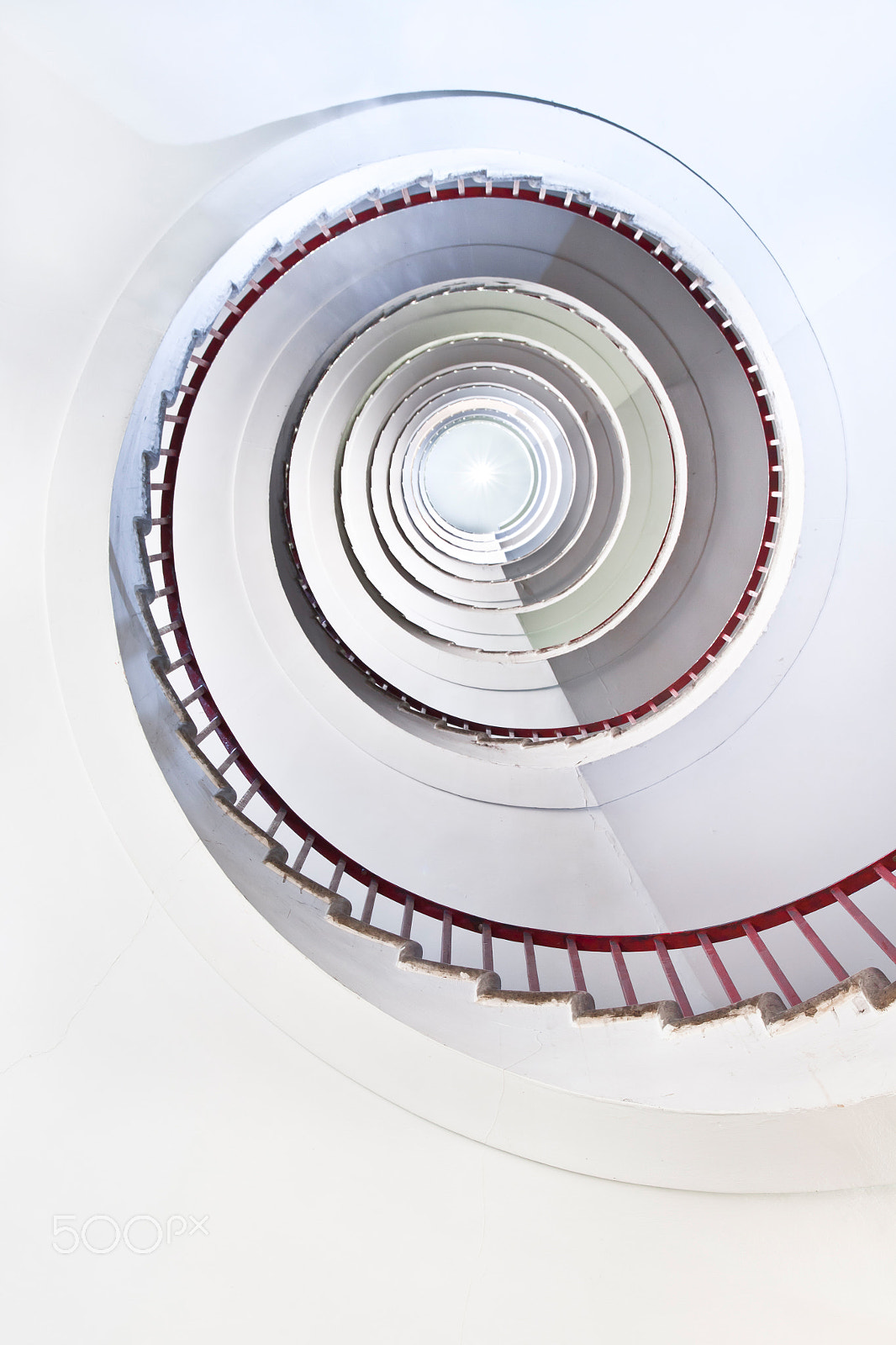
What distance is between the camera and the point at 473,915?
5465 millimetres

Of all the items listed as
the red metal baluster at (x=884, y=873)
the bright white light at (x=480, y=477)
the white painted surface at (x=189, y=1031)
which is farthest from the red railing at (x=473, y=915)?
the bright white light at (x=480, y=477)

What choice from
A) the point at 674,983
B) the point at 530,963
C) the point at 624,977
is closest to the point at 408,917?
the point at 530,963

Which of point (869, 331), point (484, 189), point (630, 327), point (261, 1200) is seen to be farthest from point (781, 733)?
point (261, 1200)

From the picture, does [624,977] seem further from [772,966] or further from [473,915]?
[473,915]

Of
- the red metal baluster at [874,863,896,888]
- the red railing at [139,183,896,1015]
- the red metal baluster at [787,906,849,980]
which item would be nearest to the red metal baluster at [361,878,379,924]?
the red railing at [139,183,896,1015]

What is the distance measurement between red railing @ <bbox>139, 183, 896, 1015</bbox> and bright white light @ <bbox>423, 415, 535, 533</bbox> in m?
5.80

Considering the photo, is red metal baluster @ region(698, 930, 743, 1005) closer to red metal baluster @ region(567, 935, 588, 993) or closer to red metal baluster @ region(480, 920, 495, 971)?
red metal baluster @ region(567, 935, 588, 993)

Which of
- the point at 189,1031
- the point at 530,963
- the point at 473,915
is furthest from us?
the point at 473,915

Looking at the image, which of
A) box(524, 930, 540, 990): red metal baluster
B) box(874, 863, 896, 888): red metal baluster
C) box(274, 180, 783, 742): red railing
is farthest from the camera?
box(274, 180, 783, 742): red railing

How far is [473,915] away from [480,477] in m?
8.43

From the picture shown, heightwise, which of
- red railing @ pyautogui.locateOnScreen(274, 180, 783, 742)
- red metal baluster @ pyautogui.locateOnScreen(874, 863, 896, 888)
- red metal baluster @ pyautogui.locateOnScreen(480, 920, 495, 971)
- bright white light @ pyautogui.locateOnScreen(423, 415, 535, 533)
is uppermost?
bright white light @ pyautogui.locateOnScreen(423, 415, 535, 533)

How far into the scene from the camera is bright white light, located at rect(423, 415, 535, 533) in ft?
40.0

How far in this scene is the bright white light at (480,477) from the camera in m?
12.2

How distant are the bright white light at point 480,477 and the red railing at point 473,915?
→ 580 cm
